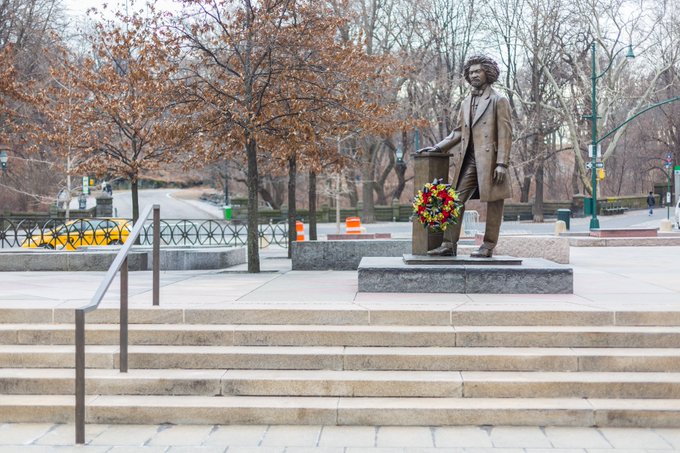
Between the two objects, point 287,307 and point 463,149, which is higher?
point 463,149

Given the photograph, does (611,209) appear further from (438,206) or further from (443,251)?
(438,206)

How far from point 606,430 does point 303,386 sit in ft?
8.56

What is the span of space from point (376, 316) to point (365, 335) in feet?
1.24

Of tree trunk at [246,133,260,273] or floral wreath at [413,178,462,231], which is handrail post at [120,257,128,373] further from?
tree trunk at [246,133,260,273]

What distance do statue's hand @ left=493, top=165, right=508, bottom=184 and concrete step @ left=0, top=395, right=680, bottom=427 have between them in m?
3.82

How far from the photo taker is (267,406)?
6766 millimetres

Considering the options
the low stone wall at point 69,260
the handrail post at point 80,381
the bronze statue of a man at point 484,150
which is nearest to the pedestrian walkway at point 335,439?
the handrail post at point 80,381

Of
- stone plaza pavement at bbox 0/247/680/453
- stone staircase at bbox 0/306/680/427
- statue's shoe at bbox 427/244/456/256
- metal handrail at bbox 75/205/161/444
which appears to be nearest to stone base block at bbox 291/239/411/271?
stone plaza pavement at bbox 0/247/680/453

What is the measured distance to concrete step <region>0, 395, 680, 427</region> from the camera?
21.6 feet

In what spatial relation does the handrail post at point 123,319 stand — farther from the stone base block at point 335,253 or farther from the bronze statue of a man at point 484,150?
the stone base block at point 335,253

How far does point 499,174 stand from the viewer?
10.0 metres

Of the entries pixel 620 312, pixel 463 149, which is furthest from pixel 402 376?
pixel 463 149

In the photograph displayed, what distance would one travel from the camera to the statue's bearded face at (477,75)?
10211 millimetres

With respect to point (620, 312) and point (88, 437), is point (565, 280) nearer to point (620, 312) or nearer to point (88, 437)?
point (620, 312)
